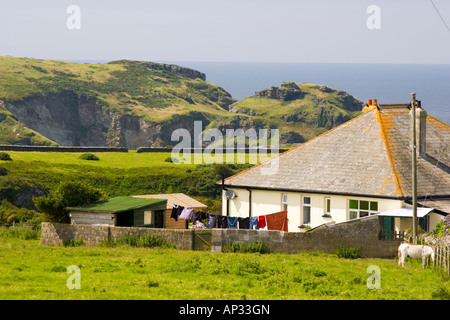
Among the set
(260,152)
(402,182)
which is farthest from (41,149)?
(402,182)

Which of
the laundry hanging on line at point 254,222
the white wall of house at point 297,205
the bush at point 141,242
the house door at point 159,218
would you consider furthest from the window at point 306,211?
the bush at point 141,242

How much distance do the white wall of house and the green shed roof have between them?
167 inches

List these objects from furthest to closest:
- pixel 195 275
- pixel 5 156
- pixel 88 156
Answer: pixel 88 156
pixel 5 156
pixel 195 275

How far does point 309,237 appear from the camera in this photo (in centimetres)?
3062

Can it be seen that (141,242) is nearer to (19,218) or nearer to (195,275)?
(195,275)

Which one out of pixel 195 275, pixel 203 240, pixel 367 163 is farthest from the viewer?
pixel 367 163

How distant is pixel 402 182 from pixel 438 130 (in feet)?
23.5

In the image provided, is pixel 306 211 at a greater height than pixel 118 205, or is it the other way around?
pixel 118 205

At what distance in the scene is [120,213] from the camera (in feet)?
117

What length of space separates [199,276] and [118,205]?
1289cm

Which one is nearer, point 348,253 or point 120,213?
point 348,253

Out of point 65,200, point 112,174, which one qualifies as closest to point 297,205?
point 65,200
